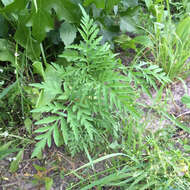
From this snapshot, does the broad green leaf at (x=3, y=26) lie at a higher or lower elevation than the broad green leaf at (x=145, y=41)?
higher

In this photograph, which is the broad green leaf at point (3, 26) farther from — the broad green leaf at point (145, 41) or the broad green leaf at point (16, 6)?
the broad green leaf at point (145, 41)

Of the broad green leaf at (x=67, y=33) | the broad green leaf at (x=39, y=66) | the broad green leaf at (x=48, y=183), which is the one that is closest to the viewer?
the broad green leaf at (x=48, y=183)

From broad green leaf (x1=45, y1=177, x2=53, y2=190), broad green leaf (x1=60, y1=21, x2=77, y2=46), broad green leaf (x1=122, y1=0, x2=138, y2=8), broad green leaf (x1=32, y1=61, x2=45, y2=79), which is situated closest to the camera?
broad green leaf (x1=45, y1=177, x2=53, y2=190)

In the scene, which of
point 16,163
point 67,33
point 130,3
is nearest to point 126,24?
point 130,3

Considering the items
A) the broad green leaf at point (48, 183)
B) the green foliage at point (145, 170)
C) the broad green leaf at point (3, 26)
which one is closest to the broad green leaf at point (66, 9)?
the broad green leaf at point (3, 26)

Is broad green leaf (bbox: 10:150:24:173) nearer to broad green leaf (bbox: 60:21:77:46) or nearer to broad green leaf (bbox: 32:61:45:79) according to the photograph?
broad green leaf (bbox: 32:61:45:79)

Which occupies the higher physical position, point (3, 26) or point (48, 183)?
point (3, 26)

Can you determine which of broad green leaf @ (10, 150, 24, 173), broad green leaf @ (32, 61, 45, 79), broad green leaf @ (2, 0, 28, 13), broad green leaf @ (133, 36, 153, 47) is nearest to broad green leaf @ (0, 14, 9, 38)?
broad green leaf @ (2, 0, 28, 13)

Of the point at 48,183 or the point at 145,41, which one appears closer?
the point at 48,183

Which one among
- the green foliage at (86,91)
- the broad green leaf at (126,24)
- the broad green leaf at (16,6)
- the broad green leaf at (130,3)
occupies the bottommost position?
the green foliage at (86,91)

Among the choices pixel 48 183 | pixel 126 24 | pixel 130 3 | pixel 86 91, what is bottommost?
pixel 48 183

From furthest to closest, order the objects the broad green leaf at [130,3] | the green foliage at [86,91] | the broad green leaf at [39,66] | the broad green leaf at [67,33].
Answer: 1. the broad green leaf at [130,3]
2. the broad green leaf at [67,33]
3. the broad green leaf at [39,66]
4. the green foliage at [86,91]

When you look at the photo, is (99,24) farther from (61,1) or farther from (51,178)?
(51,178)

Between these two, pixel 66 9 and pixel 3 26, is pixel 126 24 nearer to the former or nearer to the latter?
pixel 66 9
